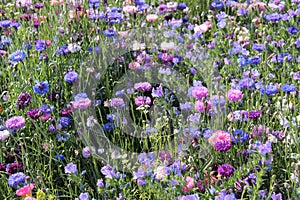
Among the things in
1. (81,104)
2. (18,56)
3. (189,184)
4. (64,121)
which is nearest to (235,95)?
(189,184)

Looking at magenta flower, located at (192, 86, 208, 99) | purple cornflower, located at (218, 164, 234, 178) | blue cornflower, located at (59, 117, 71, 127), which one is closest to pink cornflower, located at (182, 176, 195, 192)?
purple cornflower, located at (218, 164, 234, 178)

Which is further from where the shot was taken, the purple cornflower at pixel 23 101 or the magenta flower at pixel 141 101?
the magenta flower at pixel 141 101

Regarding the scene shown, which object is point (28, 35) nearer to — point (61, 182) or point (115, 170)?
point (61, 182)

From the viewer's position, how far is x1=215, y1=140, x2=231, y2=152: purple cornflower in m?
1.93

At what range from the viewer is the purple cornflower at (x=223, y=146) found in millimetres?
1930

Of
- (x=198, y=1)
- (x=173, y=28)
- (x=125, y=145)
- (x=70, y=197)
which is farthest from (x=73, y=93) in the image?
(x=198, y=1)

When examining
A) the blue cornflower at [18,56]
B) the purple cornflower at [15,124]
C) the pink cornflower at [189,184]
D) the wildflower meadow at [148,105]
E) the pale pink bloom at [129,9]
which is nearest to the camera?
the pink cornflower at [189,184]

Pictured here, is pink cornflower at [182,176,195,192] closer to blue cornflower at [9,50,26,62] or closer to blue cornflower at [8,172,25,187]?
blue cornflower at [8,172,25,187]

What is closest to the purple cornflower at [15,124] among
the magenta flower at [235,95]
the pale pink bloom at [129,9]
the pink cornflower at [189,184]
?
the pink cornflower at [189,184]

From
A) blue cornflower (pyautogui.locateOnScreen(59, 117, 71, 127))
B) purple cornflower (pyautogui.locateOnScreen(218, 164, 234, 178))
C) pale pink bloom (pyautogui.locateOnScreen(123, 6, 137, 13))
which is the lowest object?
purple cornflower (pyautogui.locateOnScreen(218, 164, 234, 178))

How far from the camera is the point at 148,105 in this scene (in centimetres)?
224

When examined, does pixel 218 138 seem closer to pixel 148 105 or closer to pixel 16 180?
pixel 148 105

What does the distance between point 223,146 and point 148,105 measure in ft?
1.46

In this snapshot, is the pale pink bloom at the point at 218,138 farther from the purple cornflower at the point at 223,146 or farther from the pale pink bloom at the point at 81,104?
the pale pink bloom at the point at 81,104
